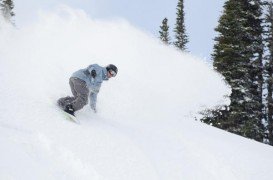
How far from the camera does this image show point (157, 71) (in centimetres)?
2223

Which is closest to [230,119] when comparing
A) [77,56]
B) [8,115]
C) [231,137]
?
[77,56]

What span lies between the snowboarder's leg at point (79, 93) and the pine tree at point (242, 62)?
16.3m

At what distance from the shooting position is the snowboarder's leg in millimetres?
10047

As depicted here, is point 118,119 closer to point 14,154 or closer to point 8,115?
point 8,115

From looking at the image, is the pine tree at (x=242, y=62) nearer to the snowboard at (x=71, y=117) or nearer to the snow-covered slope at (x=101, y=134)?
the snow-covered slope at (x=101, y=134)

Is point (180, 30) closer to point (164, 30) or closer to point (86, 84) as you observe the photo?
point (164, 30)

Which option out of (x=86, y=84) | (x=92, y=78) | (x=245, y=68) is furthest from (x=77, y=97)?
(x=245, y=68)

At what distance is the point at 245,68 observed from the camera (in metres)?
27.7

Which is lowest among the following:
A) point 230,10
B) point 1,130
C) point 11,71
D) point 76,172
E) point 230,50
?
point 76,172

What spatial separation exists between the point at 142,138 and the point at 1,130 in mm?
3246

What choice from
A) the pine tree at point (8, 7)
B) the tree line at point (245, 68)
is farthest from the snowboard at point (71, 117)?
the pine tree at point (8, 7)

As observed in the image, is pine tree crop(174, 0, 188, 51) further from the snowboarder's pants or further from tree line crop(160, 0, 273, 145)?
the snowboarder's pants

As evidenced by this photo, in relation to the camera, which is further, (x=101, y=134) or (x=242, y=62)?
(x=242, y=62)

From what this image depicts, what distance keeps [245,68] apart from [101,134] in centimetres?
1999
